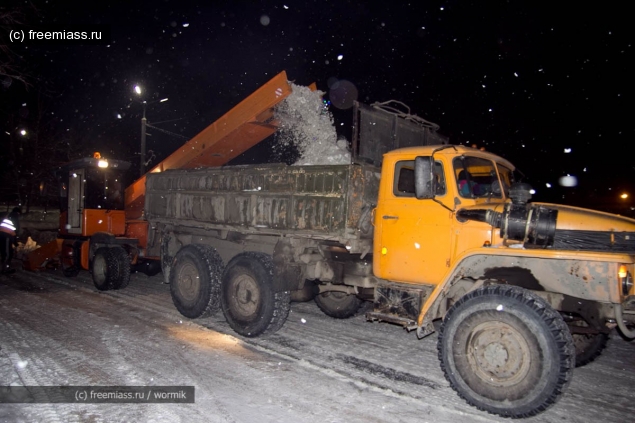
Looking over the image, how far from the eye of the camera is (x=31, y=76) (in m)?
8.16

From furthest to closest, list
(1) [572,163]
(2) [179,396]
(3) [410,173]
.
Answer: (1) [572,163] < (3) [410,173] < (2) [179,396]

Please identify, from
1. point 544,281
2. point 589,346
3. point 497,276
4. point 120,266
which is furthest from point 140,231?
point 589,346

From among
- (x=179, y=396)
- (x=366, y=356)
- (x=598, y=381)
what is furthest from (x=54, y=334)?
(x=598, y=381)

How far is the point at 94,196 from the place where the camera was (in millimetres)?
10570

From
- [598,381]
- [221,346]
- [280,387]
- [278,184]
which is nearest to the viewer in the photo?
[280,387]

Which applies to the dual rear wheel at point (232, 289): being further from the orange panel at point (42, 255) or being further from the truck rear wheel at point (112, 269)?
the orange panel at point (42, 255)

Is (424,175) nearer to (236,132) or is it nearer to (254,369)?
(254,369)

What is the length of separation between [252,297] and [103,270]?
4786 millimetres

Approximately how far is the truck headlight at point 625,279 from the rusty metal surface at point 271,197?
9.00ft

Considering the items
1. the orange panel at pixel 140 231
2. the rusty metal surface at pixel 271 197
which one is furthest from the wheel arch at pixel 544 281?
the orange panel at pixel 140 231

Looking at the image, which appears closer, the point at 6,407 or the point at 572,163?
the point at 6,407

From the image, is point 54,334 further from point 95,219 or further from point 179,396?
point 95,219

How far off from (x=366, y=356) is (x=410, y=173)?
2381 mm

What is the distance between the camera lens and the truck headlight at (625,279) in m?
3.77
